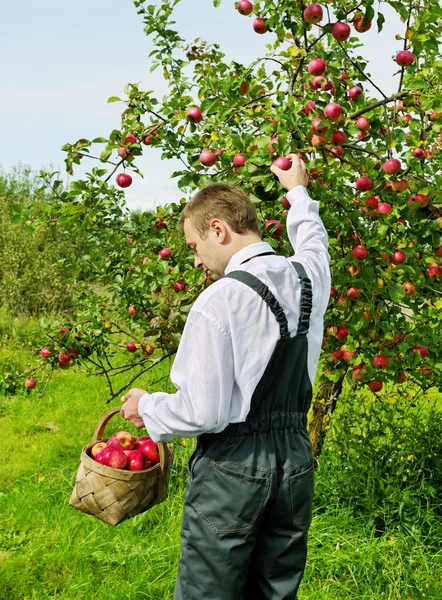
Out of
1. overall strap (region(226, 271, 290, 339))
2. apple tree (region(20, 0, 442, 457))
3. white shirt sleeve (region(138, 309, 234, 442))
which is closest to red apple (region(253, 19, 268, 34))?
apple tree (region(20, 0, 442, 457))

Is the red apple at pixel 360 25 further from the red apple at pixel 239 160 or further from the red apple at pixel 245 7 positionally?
the red apple at pixel 239 160

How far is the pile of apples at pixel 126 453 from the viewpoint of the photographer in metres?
2.16

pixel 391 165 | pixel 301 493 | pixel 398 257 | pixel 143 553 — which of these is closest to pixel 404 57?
pixel 391 165

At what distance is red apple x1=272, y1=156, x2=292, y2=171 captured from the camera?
210 cm

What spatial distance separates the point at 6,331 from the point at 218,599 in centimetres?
800

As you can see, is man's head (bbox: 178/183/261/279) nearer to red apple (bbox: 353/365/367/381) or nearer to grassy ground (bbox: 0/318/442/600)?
red apple (bbox: 353/365/367/381)

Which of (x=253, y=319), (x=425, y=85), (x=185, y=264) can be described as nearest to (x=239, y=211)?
(x=253, y=319)

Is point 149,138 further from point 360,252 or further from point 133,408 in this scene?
point 133,408

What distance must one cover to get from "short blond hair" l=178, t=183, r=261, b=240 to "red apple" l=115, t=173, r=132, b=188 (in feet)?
3.45

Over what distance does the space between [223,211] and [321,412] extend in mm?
2472

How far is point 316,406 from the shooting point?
4059 millimetres

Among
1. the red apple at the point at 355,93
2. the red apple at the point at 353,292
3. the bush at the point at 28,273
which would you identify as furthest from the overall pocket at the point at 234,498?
the bush at the point at 28,273

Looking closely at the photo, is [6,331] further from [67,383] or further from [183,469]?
[183,469]

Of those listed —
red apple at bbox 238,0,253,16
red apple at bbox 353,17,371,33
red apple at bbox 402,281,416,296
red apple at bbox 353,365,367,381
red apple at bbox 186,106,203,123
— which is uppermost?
red apple at bbox 238,0,253,16
